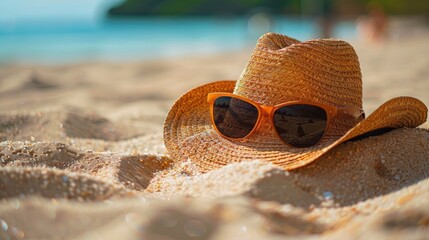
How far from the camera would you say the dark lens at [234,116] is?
8.34 ft

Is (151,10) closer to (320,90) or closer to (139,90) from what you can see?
(139,90)

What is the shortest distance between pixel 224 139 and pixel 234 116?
13 cm

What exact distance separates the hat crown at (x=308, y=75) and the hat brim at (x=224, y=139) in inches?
7.7

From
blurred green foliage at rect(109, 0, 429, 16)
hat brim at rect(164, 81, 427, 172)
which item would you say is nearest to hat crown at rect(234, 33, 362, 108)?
hat brim at rect(164, 81, 427, 172)

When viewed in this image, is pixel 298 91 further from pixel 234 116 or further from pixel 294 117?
pixel 234 116

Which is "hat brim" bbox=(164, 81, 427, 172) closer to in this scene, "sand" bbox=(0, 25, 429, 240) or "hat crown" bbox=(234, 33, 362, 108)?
"sand" bbox=(0, 25, 429, 240)

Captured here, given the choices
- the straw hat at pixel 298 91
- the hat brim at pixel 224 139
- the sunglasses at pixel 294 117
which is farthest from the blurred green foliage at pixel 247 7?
the sunglasses at pixel 294 117

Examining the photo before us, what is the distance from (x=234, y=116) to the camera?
2617 mm

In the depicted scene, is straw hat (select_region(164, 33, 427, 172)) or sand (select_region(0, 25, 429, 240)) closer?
sand (select_region(0, 25, 429, 240))

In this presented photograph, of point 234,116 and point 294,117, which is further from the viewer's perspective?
point 234,116

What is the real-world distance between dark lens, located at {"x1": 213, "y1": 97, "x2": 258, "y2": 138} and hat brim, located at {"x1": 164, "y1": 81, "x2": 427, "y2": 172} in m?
0.05

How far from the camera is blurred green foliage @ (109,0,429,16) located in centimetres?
4151

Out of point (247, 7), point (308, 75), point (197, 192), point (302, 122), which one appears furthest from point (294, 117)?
point (247, 7)

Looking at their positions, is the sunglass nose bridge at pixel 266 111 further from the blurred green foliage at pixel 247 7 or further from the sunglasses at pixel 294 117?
the blurred green foliage at pixel 247 7
